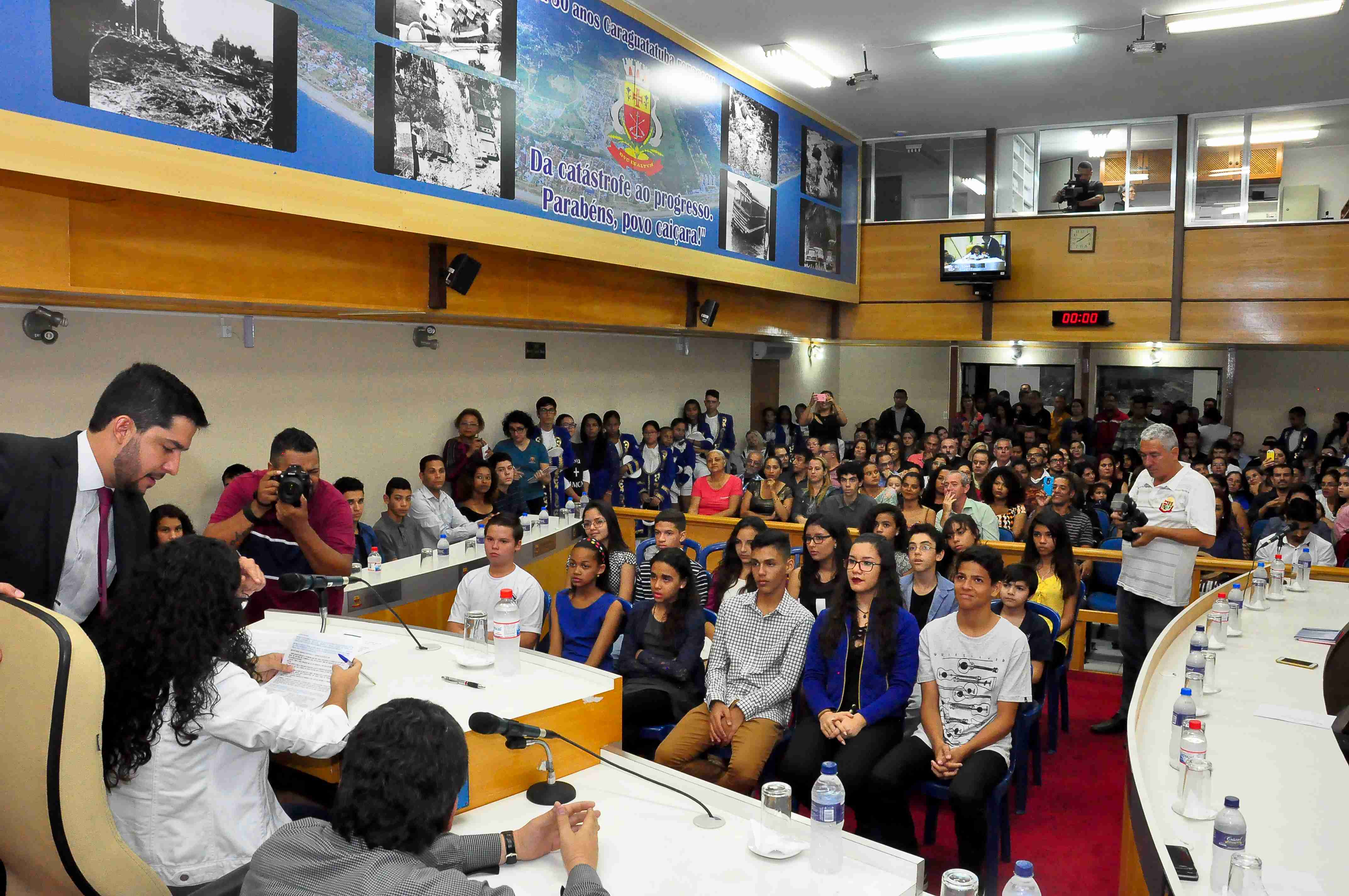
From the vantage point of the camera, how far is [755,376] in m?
→ 14.4

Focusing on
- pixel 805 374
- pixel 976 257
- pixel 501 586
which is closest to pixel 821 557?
pixel 501 586

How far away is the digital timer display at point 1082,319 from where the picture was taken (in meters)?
12.8

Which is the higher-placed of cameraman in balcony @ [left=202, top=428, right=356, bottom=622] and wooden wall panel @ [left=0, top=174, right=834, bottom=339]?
wooden wall panel @ [left=0, top=174, right=834, bottom=339]

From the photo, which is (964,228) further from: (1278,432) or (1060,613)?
(1060,613)

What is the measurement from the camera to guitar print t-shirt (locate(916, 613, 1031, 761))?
3783mm

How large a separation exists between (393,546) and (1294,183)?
13.1 m

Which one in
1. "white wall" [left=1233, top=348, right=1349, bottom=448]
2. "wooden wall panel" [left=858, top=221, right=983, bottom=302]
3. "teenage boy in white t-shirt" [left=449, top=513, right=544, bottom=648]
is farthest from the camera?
"white wall" [left=1233, top=348, right=1349, bottom=448]

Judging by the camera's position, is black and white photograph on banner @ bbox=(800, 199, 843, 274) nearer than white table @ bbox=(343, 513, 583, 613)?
No

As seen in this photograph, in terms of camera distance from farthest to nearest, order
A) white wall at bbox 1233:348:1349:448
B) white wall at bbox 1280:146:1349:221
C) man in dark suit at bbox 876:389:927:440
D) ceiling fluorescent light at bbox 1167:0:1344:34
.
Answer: man in dark suit at bbox 876:389:927:440 < white wall at bbox 1233:348:1349:448 < white wall at bbox 1280:146:1349:221 < ceiling fluorescent light at bbox 1167:0:1344:34

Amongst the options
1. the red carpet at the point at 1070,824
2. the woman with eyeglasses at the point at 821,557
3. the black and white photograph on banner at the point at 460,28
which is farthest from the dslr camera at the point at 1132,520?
the black and white photograph on banner at the point at 460,28

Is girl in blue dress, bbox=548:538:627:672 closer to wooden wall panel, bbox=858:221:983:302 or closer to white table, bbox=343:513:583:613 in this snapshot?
white table, bbox=343:513:583:613

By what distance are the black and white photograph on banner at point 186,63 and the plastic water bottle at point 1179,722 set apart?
531 cm

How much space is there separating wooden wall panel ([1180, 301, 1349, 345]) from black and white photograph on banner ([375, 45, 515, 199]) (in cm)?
941

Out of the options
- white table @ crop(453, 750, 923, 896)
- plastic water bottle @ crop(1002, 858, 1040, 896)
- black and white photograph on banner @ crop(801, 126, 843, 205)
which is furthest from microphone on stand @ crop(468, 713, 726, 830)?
black and white photograph on banner @ crop(801, 126, 843, 205)
